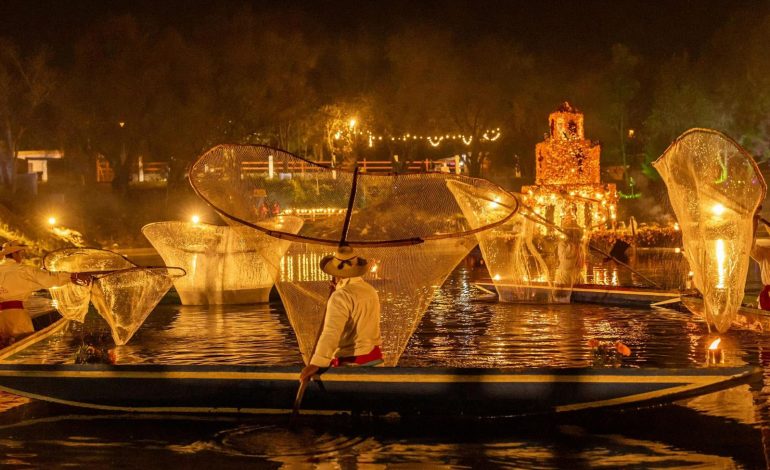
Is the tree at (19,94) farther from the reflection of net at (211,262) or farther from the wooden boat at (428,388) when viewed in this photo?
the wooden boat at (428,388)

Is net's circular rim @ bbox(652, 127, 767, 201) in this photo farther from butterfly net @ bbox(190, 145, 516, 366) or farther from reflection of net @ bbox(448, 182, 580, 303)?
reflection of net @ bbox(448, 182, 580, 303)

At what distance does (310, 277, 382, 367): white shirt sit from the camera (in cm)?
1087

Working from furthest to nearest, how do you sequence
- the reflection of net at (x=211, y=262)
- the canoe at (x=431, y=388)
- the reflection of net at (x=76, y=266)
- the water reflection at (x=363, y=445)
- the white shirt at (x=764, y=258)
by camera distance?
the reflection of net at (x=211, y=262) → the white shirt at (x=764, y=258) → the reflection of net at (x=76, y=266) → the canoe at (x=431, y=388) → the water reflection at (x=363, y=445)

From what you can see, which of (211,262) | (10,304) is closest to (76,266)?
(211,262)

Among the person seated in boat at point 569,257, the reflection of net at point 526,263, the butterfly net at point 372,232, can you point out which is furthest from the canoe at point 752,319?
the butterfly net at point 372,232

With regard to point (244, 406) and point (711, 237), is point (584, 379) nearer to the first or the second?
point (244, 406)

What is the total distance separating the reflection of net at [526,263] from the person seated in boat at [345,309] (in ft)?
28.1

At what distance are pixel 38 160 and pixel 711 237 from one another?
2382 inches

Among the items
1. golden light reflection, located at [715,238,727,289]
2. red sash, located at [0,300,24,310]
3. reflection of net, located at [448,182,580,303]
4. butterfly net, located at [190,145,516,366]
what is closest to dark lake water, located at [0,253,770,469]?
red sash, located at [0,300,24,310]

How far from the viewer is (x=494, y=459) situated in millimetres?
10273

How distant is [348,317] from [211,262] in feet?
36.5

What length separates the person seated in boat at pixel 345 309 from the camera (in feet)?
35.7

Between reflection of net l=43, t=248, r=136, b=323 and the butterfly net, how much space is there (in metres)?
3.66

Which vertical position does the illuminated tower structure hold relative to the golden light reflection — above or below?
above
